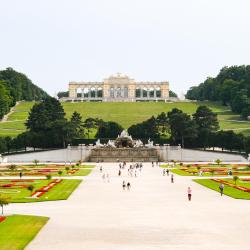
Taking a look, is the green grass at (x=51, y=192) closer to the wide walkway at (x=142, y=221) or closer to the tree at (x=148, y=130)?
the wide walkway at (x=142, y=221)

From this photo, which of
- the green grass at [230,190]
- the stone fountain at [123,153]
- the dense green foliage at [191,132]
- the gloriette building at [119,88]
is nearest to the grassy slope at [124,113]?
the dense green foliage at [191,132]

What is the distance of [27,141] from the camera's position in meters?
87.6

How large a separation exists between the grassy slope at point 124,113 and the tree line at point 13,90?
2.86 m

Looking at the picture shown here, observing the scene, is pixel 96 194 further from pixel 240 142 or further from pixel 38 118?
pixel 38 118

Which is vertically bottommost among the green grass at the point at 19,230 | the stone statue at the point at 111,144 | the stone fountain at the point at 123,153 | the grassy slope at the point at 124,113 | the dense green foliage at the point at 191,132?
the green grass at the point at 19,230

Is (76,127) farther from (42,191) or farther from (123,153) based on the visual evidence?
(42,191)

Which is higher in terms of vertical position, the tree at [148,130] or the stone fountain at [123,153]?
the tree at [148,130]

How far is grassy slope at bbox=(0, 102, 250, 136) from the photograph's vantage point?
106125 mm

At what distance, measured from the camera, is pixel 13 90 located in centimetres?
13438

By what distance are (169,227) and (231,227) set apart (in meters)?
2.24

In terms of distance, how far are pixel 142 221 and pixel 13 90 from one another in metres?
115

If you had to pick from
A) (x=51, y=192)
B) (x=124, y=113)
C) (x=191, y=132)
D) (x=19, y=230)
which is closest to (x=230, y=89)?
(x=124, y=113)

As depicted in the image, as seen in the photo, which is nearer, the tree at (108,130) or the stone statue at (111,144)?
the stone statue at (111,144)

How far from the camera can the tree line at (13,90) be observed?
11361 centimetres
